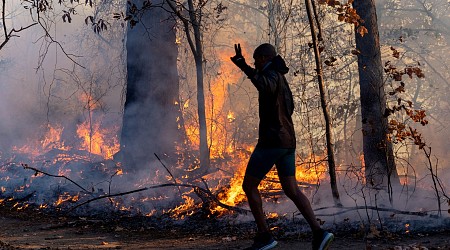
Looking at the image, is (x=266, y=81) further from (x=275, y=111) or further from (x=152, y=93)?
(x=152, y=93)

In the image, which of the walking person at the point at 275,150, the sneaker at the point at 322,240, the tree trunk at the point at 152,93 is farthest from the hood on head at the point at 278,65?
the tree trunk at the point at 152,93

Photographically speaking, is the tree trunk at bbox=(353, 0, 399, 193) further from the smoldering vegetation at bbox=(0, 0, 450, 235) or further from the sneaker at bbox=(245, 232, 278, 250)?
the sneaker at bbox=(245, 232, 278, 250)

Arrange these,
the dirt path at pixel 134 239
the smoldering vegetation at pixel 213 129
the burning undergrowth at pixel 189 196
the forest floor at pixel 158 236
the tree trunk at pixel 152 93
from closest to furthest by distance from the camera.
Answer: the dirt path at pixel 134 239 < the forest floor at pixel 158 236 < the burning undergrowth at pixel 189 196 < the smoldering vegetation at pixel 213 129 < the tree trunk at pixel 152 93

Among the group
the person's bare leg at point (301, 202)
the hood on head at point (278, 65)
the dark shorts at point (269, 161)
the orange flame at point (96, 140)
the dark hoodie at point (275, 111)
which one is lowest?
the person's bare leg at point (301, 202)

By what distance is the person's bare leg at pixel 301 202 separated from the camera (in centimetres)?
564

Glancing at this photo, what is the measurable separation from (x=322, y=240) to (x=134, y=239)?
12.3ft

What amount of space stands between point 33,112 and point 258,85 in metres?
16.4

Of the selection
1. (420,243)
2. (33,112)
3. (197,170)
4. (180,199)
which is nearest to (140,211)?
(180,199)

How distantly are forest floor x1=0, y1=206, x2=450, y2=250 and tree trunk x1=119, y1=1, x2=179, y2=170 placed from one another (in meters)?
2.45

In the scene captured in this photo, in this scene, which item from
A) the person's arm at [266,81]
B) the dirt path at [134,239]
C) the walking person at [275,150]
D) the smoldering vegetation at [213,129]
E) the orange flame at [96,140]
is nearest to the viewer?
the person's arm at [266,81]

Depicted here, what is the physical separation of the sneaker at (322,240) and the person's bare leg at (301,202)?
0.07 m

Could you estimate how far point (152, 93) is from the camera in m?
12.3

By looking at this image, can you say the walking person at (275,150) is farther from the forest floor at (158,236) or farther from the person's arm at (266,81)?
the forest floor at (158,236)

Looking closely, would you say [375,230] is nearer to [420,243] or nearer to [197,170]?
[420,243]
